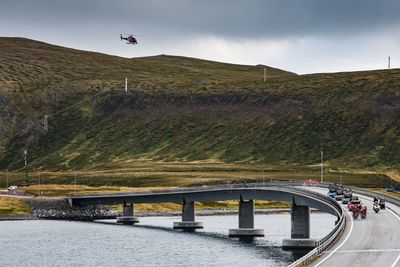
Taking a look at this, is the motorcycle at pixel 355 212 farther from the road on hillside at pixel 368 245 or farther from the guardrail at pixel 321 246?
the guardrail at pixel 321 246

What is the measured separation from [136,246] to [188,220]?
45.7m

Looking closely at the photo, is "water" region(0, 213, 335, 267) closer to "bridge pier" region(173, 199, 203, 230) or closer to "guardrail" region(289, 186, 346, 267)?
"bridge pier" region(173, 199, 203, 230)

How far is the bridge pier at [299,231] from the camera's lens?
134750 millimetres

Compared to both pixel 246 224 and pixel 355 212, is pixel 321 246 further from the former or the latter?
pixel 246 224

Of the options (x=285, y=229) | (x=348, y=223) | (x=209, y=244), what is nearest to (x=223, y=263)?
(x=348, y=223)

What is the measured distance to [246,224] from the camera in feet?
543

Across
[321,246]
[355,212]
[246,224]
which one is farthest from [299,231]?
[321,246]

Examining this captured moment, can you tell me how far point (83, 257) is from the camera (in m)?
126

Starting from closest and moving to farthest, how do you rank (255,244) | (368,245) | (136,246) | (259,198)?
1. (368,245)
2. (136,246)
3. (255,244)
4. (259,198)

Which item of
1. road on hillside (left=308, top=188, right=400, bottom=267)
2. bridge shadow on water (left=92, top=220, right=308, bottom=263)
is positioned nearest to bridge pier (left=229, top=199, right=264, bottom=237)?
bridge shadow on water (left=92, top=220, right=308, bottom=263)

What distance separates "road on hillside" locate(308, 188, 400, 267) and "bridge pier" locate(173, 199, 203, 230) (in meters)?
71.0

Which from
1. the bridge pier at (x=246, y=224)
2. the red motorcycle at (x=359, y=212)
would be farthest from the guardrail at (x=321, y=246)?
the bridge pier at (x=246, y=224)

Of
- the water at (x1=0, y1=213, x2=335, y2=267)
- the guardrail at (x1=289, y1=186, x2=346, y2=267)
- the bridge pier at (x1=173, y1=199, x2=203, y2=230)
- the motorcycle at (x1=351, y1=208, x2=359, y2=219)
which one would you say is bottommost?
the water at (x1=0, y1=213, x2=335, y2=267)

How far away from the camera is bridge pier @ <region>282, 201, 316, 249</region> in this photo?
135 meters
